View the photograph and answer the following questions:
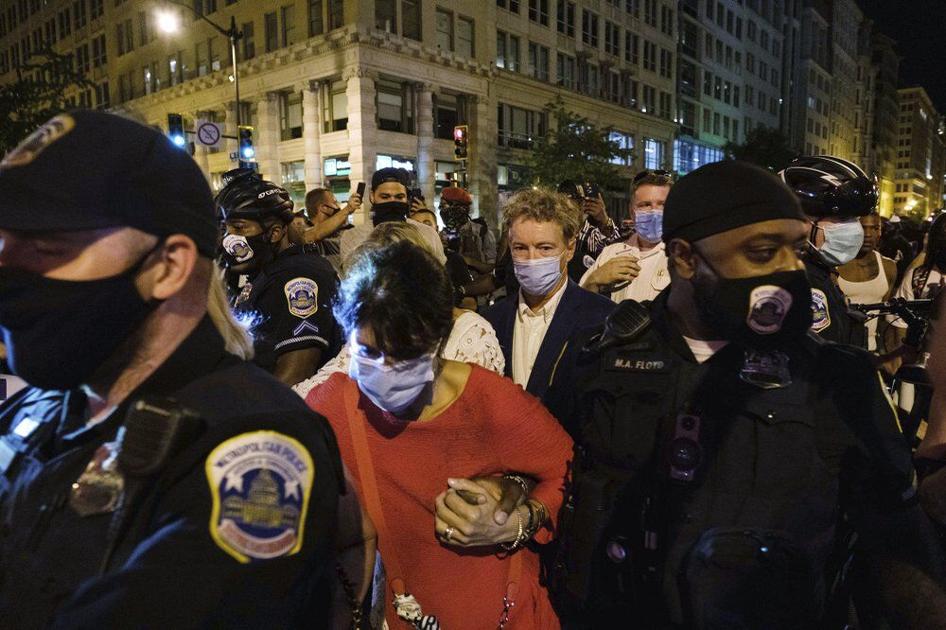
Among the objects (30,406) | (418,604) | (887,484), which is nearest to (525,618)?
(418,604)

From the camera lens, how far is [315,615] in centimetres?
143

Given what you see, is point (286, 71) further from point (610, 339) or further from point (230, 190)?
point (610, 339)

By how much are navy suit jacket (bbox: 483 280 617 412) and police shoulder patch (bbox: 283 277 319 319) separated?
0.99 meters

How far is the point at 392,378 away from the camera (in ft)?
6.30

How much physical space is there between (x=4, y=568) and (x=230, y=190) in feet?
9.43

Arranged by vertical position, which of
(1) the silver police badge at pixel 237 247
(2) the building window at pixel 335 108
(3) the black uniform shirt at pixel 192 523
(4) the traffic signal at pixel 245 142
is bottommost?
(3) the black uniform shirt at pixel 192 523

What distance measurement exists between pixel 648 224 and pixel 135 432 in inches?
158

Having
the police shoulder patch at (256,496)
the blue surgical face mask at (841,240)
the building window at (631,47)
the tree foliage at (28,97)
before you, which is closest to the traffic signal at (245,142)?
the tree foliage at (28,97)

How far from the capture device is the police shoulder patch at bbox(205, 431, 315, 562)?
1.05 m

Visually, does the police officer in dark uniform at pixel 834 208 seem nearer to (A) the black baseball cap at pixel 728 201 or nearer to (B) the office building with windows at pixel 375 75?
(A) the black baseball cap at pixel 728 201

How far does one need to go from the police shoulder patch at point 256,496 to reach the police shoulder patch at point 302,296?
2165mm

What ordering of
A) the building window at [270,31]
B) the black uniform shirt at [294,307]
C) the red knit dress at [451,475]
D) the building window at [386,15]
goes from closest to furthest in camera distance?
1. the red knit dress at [451,475]
2. the black uniform shirt at [294,307]
3. the building window at [386,15]
4. the building window at [270,31]

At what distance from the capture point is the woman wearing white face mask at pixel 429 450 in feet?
6.40

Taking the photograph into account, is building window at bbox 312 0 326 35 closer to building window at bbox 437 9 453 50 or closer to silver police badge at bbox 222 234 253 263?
building window at bbox 437 9 453 50
